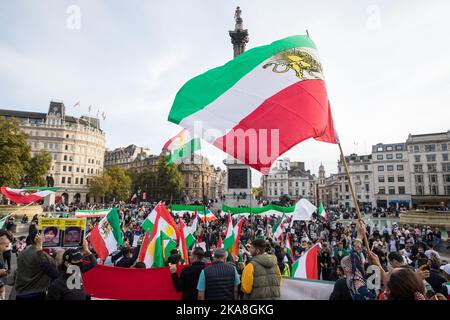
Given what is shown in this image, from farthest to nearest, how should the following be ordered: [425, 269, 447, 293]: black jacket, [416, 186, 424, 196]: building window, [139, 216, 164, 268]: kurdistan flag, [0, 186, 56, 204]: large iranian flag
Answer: [416, 186, 424, 196]: building window
[0, 186, 56, 204]: large iranian flag
[139, 216, 164, 268]: kurdistan flag
[425, 269, 447, 293]: black jacket

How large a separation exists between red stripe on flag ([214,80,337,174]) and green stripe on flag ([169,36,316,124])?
0.78 metres

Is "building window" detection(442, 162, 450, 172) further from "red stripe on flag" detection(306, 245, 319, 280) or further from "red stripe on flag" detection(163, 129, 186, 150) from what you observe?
"red stripe on flag" detection(306, 245, 319, 280)

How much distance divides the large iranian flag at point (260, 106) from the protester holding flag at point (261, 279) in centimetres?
162

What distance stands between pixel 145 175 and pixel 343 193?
64.4 m

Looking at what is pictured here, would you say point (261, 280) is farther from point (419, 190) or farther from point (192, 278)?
point (419, 190)

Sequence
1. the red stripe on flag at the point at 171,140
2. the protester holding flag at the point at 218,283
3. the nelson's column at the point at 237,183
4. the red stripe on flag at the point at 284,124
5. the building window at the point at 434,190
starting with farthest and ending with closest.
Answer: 1. the building window at the point at 434,190
2. the nelson's column at the point at 237,183
3. the red stripe on flag at the point at 171,140
4. the red stripe on flag at the point at 284,124
5. the protester holding flag at the point at 218,283

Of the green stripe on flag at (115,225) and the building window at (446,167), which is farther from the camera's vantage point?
the building window at (446,167)

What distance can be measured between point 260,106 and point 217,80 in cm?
103

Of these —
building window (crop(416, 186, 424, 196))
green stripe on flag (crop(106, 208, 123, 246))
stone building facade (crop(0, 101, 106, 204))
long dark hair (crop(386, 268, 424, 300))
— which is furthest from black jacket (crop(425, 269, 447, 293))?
stone building facade (crop(0, 101, 106, 204))

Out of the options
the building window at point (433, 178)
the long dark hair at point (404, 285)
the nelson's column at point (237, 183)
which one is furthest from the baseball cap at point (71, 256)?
the building window at point (433, 178)

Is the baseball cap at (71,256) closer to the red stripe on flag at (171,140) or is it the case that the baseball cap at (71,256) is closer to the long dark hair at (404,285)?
the long dark hair at (404,285)

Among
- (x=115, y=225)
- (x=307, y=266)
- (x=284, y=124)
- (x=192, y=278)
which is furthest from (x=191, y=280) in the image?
(x=115, y=225)

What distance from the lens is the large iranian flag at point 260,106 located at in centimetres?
510

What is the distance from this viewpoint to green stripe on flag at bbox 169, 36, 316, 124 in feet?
17.7
